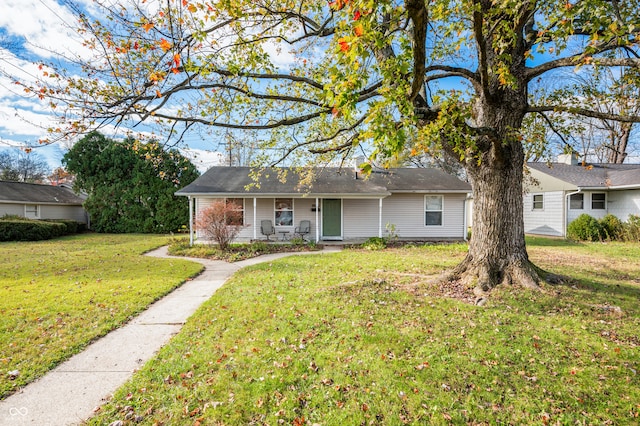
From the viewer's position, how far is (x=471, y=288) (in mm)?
5793

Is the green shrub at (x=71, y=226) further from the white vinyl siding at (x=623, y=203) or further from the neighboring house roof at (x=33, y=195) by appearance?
A: the white vinyl siding at (x=623, y=203)

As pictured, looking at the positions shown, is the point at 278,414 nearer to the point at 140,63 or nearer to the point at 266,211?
the point at 140,63

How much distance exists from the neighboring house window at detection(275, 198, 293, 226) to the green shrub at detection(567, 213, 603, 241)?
1449cm

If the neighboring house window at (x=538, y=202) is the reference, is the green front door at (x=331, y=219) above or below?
below

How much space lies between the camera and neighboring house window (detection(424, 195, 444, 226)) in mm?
15555

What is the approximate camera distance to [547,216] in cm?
1752

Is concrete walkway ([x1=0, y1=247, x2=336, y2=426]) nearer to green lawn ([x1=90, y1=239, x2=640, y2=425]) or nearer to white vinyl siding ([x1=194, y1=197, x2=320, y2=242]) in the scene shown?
green lawn ([x1=90, y1=239, x2=640, y2=425])

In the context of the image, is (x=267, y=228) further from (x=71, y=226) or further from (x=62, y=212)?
(x=62, y=212)

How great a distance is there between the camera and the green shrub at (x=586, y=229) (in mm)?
15109

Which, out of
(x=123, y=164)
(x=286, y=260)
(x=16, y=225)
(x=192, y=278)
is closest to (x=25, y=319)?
(x=192, y=278)

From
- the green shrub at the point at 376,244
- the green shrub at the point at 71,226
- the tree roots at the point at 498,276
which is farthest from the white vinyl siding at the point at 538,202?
the green shrub at the point at 71,226

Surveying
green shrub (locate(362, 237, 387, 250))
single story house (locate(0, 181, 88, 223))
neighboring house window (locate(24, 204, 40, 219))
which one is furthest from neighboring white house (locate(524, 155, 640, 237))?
neighboring house window (locate(24, 204, 40, 219))

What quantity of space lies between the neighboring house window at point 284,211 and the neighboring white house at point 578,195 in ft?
38.5

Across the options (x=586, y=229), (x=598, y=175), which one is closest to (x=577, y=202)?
(x=586, y=229)
